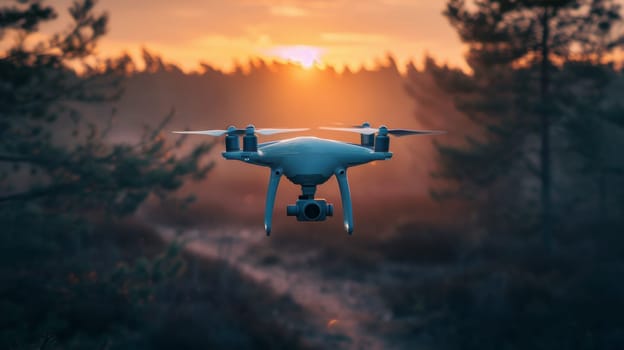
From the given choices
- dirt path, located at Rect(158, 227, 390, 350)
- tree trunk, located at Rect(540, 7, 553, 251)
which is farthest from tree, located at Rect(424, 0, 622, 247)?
dirt path, located at Rect(158, 227, 390, 350)

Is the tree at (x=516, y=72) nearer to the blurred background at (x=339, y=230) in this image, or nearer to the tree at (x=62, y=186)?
the blurred background at (x=339, y=230)

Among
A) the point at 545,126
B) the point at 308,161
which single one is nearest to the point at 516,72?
the point at 545,126

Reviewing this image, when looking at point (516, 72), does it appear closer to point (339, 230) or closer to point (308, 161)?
point (339, 230)

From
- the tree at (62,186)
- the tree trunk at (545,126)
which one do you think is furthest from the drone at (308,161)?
the tree trunk at (545,126)

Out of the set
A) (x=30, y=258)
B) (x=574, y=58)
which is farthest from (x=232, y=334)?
(x=574, y=58)

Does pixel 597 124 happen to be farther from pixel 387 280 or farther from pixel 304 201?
pixel 304 201

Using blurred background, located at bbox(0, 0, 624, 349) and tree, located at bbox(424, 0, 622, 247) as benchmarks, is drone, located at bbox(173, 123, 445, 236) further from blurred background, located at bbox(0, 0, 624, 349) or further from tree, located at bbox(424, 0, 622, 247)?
tree, located at bbox(424, 0, 622, 247)
